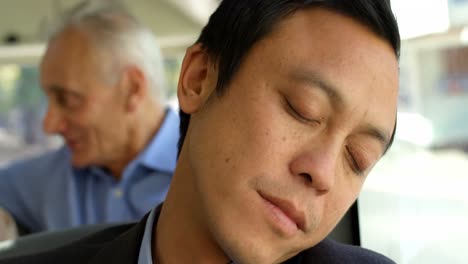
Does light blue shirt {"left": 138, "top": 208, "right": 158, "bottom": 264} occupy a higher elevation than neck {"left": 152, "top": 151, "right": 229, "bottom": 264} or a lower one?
lower

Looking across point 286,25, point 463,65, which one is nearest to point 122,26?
point 463,65

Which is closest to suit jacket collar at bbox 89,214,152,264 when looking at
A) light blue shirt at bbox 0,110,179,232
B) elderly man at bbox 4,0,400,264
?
elderly man at bbox 4,0,400,264

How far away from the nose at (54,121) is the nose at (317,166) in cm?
147

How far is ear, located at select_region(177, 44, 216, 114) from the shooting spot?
104cm

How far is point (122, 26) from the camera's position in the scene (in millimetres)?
2223

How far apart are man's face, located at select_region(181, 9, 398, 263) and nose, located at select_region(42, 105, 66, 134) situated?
4.35 ft

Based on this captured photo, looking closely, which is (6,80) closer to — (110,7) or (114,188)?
(110,7)

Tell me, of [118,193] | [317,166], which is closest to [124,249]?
[317,166]

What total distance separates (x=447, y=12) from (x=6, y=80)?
2891 millimetres

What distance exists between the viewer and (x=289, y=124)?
0.87 meters

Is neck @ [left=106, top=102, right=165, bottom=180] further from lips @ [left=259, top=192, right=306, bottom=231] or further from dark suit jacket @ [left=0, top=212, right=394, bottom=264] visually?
lips @ [left=259, top=192, right=306, bottom=231]

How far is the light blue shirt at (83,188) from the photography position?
2010 mm

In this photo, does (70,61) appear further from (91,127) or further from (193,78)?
(193,78)

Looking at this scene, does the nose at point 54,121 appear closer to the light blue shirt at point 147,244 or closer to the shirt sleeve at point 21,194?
the shirt sleeve at point 21,194
